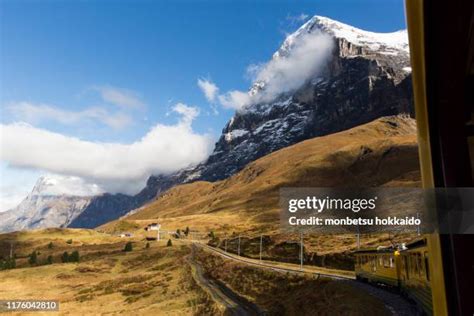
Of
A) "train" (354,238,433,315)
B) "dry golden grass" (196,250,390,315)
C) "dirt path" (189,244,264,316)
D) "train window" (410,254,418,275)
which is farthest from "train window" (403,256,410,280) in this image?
"dirt path" (189,244,264,316)

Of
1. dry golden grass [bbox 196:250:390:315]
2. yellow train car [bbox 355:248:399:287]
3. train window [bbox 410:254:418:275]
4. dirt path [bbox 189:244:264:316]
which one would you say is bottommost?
dirt path [bbox 189:244:264:316]

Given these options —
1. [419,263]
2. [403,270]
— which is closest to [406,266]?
[403,270]

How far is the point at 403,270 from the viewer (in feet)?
72.7

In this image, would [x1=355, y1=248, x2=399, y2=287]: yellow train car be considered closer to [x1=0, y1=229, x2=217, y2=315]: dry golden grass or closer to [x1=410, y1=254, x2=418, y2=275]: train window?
[x1=410, y1=254, x2=418, y2=275]: train window

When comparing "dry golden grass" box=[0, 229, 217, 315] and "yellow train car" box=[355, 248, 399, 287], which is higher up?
"yellow train car" box=[355, 248, 399, 287]

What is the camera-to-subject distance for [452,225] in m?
4.75

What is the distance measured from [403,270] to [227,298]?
76.7 ft

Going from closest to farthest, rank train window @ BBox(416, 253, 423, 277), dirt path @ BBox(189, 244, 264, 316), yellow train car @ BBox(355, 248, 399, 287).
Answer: train window @ BBox(416, 253, 423, 277)
yellow train car @ BBox(355, 248, 399, 287)
dirt path @ BBox(189, 244, 264, 316)

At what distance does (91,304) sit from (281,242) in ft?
133

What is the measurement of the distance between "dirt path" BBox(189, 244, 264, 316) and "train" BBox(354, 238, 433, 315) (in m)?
10.7

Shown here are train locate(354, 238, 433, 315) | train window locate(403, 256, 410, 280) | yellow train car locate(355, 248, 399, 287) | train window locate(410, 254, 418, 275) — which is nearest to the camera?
train locate(354, 238, 433, 315)

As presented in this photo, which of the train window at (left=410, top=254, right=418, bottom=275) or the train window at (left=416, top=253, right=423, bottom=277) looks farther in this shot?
the train window at (left=410, top=254, right=418, bottom=275)

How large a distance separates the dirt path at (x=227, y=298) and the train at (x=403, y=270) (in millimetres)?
10701

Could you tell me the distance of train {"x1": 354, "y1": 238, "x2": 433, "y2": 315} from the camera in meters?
15.8
